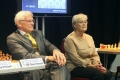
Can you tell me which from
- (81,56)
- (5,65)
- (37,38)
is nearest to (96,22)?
(81,56)

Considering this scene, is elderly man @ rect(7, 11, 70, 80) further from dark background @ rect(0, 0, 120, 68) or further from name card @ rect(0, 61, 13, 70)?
dark background @ rect(0, 0, 120, 68)

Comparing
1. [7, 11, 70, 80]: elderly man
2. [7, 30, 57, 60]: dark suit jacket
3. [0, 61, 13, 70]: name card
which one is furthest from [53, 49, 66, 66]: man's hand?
[0, 61, 13, 70]: name card

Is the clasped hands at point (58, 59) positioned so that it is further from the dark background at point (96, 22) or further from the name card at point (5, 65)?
the dark background at point (96, 22)

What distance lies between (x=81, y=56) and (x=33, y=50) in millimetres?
777

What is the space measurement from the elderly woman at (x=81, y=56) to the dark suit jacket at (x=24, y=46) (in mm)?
367

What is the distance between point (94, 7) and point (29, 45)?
2.78m

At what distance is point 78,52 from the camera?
3.65 m

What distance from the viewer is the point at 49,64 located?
271cm

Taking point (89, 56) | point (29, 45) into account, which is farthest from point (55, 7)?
point (29, 45)

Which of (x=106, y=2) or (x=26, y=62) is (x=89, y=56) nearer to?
(x=26, y=62)

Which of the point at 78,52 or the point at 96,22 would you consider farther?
the point at 96,22

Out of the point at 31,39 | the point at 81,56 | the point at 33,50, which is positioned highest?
the point at 31,39

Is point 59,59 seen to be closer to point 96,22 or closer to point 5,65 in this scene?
point 5,65

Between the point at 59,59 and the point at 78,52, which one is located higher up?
the point at 59,59
